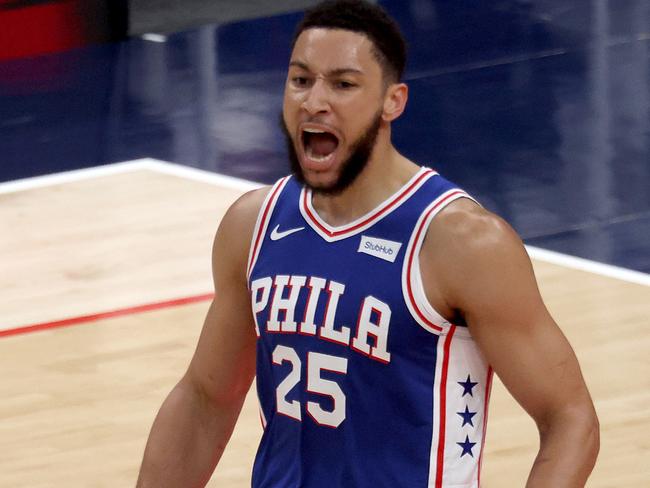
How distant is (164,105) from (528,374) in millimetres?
7006

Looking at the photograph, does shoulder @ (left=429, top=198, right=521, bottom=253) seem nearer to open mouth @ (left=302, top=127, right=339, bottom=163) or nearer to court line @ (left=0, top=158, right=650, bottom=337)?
open mouth @ (left=302, top=127, right=339, bottom=163)

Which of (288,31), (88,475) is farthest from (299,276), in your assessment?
(288,31)

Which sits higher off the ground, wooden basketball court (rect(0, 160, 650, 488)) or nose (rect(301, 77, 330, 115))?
nose (rect(301, 77, 330, 115))

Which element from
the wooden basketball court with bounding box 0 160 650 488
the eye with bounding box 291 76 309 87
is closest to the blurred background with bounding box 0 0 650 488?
the wooden basketball court with bounding box 0 160 650 488

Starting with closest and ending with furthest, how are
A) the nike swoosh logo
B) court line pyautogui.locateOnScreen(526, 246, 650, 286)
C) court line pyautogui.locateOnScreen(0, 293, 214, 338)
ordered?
the nike swoosh logo → court line pyautogui.locateOnScreen(0, 293, 214, 338) → court line pyautogui.locateOnScreen(526, 246, 650, 286)

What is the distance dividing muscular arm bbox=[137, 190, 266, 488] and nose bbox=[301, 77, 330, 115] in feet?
1.24

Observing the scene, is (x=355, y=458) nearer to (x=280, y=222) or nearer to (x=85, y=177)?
(x=280, y=222)

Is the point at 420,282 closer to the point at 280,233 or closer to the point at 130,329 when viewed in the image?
the point at 280,233

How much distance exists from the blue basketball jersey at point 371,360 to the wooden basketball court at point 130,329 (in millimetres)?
2034

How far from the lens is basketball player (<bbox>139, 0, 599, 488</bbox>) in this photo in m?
2.88

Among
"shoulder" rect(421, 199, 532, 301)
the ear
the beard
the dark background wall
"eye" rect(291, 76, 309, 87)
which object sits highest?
"eye" rect(291, 76, 309, 87)

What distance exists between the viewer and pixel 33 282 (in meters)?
7.04

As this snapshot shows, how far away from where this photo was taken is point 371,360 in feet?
9.62

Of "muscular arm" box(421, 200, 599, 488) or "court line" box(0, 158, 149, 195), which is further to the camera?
"court line" box(0, 158, 149, 195)
